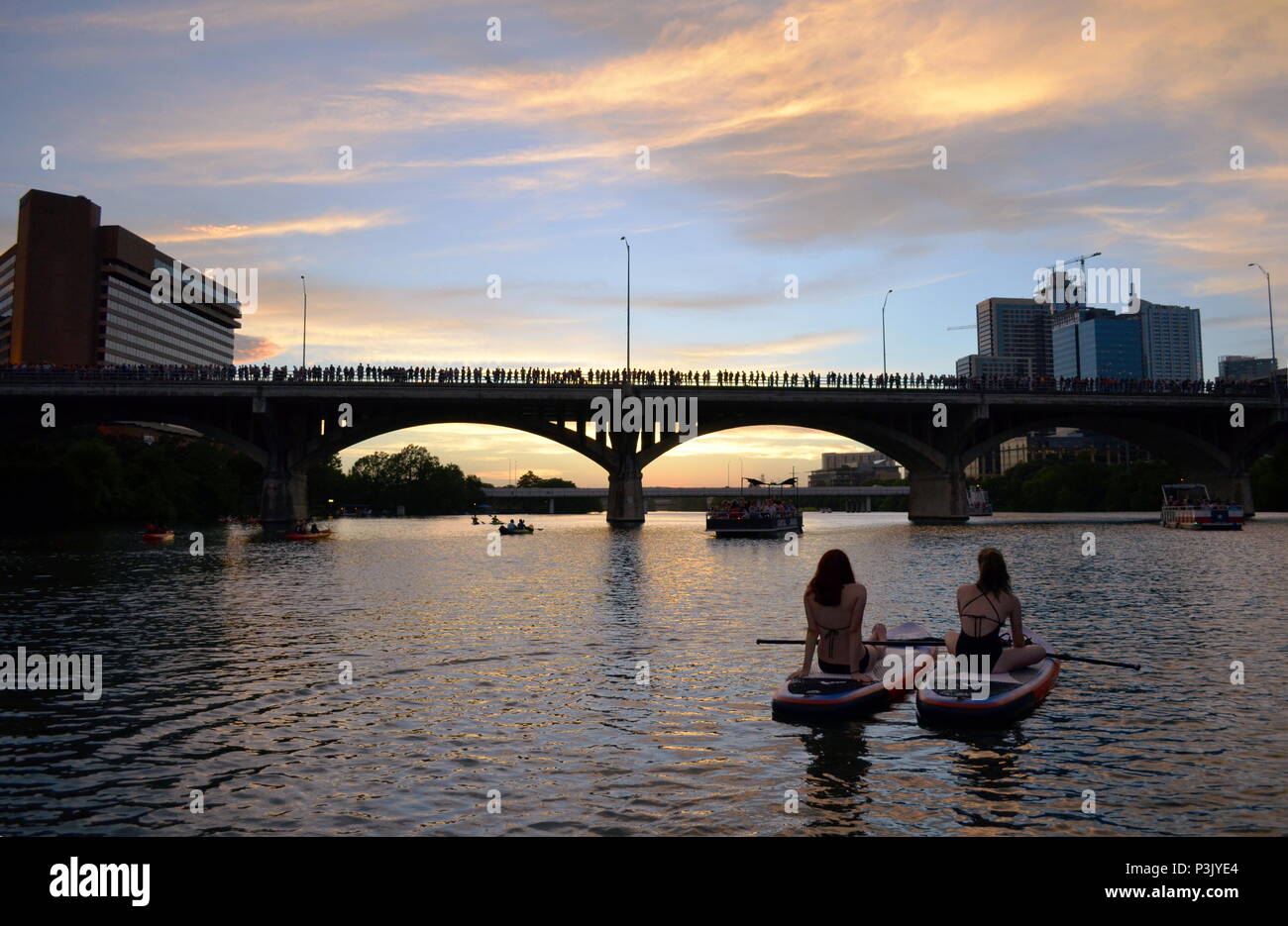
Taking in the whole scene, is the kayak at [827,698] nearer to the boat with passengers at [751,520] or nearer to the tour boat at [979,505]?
the boat with passengers at [751,520]

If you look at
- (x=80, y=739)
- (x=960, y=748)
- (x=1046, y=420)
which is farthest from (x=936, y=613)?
(x=1046, y=420)

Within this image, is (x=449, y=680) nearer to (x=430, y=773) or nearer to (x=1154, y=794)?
(x=430, y=773)

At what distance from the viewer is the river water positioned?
8.60 m

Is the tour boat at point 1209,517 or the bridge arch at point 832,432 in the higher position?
the bridge arch at point 832,432

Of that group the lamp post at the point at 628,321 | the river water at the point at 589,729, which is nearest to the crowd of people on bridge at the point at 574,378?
the lamp post at the point at 628,321

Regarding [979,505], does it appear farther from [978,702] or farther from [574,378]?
[978,702]

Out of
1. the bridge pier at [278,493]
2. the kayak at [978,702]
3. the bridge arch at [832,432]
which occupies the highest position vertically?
the bridge arch at [832,432]

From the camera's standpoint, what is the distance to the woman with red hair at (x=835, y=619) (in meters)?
11.8

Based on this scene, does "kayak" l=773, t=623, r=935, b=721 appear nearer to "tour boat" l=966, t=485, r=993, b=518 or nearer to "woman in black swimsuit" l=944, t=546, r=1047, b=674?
"woman in black swimsuit" l=944, t=546, r=1047, b=674

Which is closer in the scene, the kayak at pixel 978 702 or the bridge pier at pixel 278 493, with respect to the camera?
the kayak at pixel 978 702

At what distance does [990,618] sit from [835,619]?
2.03m

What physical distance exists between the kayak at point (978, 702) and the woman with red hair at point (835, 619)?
89cm

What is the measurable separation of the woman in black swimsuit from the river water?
A: 86 cm

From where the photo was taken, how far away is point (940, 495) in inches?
3602
